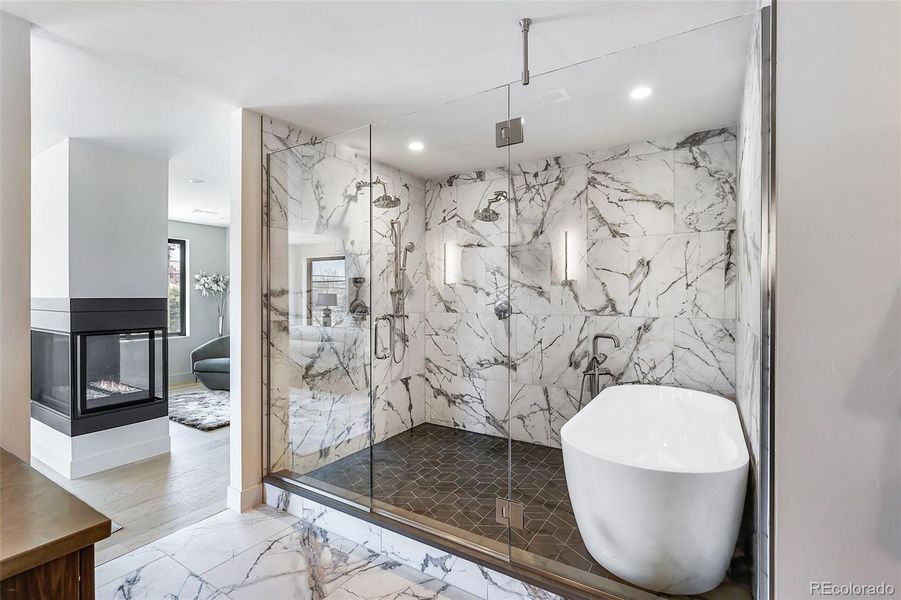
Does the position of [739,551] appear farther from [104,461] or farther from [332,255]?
[104,461]

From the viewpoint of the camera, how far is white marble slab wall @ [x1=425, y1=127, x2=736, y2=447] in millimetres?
2162

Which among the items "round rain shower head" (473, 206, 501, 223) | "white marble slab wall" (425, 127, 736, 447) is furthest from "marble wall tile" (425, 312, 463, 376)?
"round rain shower head" (473, 206, 501, 223)

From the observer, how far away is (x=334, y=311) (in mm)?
2770

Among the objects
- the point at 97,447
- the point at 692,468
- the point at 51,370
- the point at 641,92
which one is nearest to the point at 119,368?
the point at 51,370

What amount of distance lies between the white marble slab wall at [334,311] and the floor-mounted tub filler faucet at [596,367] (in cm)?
97

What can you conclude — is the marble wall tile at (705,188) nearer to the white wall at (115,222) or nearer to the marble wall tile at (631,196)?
the marble wall tile at (631,196)

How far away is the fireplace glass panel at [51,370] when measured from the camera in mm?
3334

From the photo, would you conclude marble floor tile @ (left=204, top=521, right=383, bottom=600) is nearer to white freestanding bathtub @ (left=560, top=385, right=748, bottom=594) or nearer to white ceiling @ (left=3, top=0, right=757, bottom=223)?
white freestanding bathtub @ (left=560, top=385, right=748, bottom=594)

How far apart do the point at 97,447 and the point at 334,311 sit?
2298 mm

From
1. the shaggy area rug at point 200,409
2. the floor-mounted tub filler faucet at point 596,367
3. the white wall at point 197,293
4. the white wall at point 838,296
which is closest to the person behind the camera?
the white wall at point 838,296

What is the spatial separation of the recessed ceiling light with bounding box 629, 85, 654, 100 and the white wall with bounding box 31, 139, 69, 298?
3.89 m

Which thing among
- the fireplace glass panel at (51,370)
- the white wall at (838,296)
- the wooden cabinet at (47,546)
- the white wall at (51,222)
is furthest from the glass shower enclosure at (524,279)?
the white wall at (51,222)

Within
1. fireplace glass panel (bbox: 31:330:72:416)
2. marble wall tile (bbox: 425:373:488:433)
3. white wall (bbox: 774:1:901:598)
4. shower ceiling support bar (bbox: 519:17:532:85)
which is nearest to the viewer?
white wall (bbox: 774:1:901:598)

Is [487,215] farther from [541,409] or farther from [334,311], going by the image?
[334,311]
